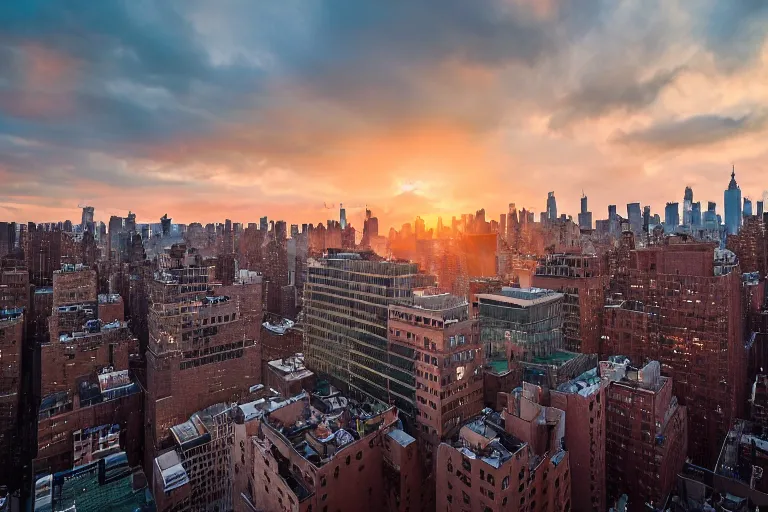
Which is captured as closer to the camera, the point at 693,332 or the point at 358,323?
the point at 358,323

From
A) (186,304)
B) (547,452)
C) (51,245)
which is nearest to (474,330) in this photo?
(547,452)

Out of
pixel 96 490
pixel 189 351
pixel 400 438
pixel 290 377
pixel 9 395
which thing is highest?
pixel 189 351

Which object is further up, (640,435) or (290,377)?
(290,377)

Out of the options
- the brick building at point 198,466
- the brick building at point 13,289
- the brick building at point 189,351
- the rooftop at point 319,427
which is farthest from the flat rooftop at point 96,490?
the brick building at point 13,289

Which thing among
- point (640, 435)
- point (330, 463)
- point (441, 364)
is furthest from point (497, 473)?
point (640, 435)

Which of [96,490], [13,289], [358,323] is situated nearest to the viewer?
[96,490]

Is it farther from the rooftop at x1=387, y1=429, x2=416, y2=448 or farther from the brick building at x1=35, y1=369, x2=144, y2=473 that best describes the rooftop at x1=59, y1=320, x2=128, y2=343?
the rooftop at x1=387, y1=429, x2=416, y2=448

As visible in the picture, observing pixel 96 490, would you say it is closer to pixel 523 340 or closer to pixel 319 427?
pixel 319 427
